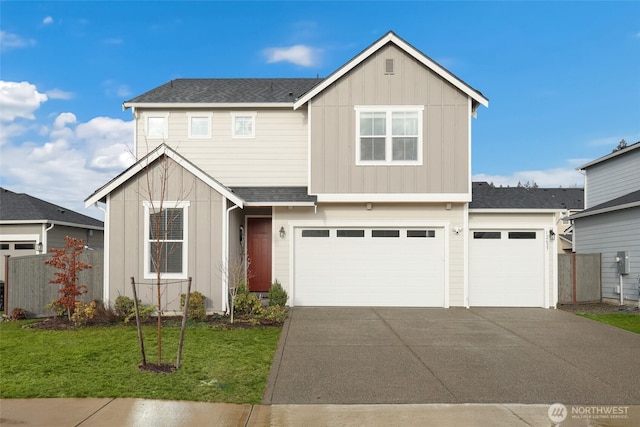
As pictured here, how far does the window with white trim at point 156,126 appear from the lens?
15.4m

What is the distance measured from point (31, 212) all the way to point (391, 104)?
14.4m

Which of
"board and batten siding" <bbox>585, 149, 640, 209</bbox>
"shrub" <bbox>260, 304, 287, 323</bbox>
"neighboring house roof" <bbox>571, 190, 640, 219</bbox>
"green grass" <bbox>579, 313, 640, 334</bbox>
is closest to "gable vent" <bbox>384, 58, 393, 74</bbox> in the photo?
"shrub" <bbox>260, 304, 287, 323</bbox>

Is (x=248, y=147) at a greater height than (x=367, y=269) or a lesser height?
greater

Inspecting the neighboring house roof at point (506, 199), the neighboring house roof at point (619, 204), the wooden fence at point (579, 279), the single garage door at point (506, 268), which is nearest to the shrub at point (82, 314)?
the single garage door at point (506, 268)

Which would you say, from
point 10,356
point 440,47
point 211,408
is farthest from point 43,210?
point 211,408

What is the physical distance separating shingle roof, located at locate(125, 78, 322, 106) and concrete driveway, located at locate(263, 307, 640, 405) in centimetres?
682

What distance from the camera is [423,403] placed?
6309 mm

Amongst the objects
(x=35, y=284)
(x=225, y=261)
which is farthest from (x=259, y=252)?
(x=35, y=284)

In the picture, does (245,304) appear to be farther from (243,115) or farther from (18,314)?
(243,115)

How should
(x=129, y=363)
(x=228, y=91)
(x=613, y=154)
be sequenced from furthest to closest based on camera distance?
(x=613, y=154), (x=228, y=91), (x=129, y=363)

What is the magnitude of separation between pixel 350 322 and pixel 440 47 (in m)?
9.01

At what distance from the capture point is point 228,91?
16156 millimetres

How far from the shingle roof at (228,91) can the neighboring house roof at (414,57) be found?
5.89 feet

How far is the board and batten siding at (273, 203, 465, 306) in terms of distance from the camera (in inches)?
563
